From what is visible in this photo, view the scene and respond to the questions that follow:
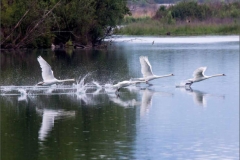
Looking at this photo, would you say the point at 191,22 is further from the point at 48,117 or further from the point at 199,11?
the point at 48,117

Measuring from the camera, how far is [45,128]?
54.2ft

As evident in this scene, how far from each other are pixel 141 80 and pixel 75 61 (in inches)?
458

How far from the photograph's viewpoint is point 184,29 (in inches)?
2403

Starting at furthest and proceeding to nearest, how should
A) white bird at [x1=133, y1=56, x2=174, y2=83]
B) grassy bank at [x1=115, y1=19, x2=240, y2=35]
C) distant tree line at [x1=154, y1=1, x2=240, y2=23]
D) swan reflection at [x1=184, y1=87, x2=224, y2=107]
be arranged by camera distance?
distant tree line at [x1=154, y1=1, x2=240, y2=23] → grassy bank at [x1=115, y1=19, x2=240, y2=35] → white bird at [x1=133, y1=56, x2=174, y2=83] → swan reflection at [x1=184, y1=87, x2=224, y2=107]

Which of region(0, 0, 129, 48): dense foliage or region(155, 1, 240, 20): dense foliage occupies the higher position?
region(155, 1, 240, 20): dense foliage

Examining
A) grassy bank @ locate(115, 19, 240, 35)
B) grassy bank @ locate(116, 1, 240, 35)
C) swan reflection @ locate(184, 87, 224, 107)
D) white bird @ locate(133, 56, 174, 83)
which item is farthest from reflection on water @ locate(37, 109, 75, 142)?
grassy bank @ locate(115, 19, 240, 35)

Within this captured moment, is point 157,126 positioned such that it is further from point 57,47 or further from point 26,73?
point 57,47

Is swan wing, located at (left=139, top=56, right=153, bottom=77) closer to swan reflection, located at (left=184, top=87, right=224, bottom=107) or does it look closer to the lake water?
the lake water

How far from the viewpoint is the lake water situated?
14031 millimetres

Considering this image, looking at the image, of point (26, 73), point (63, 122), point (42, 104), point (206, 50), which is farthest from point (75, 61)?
point (63, 122)

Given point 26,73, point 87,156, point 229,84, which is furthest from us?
point 26,73

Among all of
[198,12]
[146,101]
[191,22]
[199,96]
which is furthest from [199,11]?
[146,101]

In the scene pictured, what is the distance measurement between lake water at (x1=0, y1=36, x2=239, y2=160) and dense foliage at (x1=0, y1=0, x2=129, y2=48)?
8594 mm

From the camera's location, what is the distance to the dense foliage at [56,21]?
137ft
